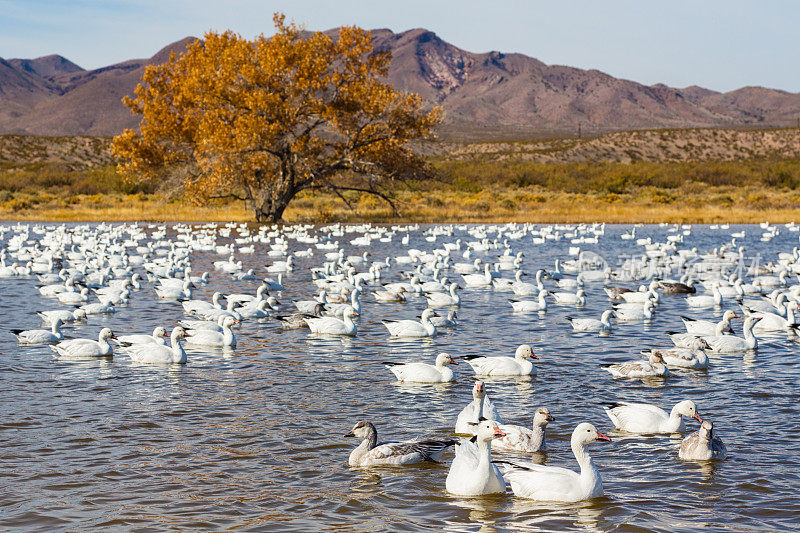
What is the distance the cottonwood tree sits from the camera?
155 ft

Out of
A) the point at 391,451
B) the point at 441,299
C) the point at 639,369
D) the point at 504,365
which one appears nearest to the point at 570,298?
the point at 441,299

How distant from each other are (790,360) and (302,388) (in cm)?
878

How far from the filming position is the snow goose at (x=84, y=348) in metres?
14.7

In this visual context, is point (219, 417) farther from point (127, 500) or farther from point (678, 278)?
point (678, 278)

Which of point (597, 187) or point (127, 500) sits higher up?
point (597, 187)

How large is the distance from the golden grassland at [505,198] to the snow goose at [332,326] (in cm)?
3461

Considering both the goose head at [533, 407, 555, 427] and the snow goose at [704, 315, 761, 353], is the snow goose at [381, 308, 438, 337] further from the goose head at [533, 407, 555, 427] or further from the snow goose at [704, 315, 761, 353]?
the goose head at [533, 407, 555, 427]

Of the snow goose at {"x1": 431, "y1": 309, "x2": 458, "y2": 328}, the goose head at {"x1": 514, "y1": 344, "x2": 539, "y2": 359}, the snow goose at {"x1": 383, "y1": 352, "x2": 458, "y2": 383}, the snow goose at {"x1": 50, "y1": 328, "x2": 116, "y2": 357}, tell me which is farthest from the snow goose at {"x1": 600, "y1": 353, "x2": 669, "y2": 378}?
the snow goose at {"x1": 50, "y1": 328, "x2": 116, "y2": 357}

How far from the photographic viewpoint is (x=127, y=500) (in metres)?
8.30

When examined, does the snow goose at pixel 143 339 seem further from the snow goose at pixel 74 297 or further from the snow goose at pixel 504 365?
the snow goose at pixel 74 297

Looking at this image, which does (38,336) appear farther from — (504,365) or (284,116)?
(284,116)

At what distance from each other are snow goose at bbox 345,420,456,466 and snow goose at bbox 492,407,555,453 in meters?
0.84

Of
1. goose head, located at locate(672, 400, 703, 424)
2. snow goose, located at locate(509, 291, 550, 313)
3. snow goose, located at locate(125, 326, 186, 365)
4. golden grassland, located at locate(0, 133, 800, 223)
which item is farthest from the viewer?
golden grassland, located at locate(0, 133, 800, 223)

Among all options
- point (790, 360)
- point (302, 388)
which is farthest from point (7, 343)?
point (790, 360)
